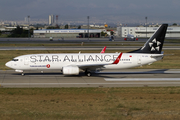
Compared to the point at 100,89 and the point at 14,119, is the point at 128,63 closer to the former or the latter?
the point at 100,89

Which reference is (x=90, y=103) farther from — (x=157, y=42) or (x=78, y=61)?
(x=157, y=42)

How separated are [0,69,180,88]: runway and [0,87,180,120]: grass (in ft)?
8.34

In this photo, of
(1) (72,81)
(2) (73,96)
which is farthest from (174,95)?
(1) (72,81)

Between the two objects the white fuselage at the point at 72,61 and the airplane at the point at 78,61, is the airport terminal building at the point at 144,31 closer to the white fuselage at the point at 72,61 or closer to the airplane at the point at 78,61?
the airplane at the point at 78,61

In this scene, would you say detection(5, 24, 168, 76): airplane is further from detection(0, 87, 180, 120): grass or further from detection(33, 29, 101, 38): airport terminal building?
detection(33, 29, 101, 38): airport terminal building

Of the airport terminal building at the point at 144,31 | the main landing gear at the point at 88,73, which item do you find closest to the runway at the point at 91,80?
the main landing gear at the point at 88,73

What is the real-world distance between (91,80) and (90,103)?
10675 millimetres

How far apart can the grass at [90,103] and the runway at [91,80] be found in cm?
254

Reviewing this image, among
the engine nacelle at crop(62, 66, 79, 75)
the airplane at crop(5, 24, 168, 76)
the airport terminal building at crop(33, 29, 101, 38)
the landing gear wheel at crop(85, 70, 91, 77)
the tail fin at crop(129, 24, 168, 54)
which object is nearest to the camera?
the engine nacelle at crop(62, 66, 79, 75)

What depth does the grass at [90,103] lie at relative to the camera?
1845 cm

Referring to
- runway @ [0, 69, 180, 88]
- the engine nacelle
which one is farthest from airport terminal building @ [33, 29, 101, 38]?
the engine nacelle

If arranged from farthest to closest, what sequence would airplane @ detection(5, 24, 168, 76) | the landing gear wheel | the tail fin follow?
the tail fin < the landing gear wheel < airplane @ detection(5, 24, 168, 76)

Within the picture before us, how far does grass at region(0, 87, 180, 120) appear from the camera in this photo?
18.5 meters

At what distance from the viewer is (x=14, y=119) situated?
17672mm
